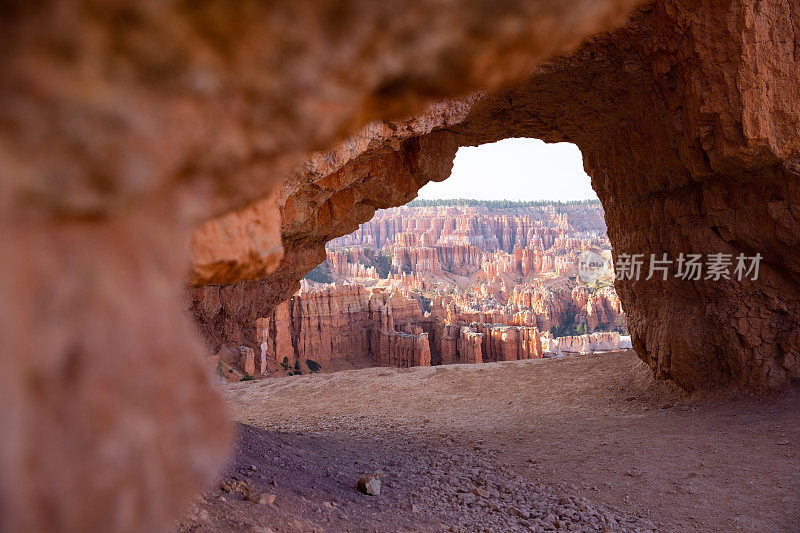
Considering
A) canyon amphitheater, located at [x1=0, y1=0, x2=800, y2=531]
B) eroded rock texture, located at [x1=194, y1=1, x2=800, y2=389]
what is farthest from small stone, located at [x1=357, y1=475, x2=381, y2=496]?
eroded rock texture, located at [x1=194, y1=1, x2=800, y2=389]

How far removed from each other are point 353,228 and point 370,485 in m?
5.61

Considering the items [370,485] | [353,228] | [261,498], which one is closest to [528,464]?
[370,485]

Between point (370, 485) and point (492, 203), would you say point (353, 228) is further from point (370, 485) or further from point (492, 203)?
point (492, 203)

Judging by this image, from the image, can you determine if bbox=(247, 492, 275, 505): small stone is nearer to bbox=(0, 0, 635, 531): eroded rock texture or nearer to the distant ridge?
bbox=(0, 0, 635, 531): eroded rock texture

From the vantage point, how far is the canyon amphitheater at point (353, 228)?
2.48ft

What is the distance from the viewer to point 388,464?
Answer: 17.1 ft

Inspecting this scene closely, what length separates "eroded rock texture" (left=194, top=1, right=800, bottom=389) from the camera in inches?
216

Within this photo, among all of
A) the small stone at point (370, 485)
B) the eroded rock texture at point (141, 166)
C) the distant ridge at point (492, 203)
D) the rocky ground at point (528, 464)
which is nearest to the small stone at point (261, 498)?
the rocky ground at point (528, 464)

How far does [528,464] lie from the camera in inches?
215

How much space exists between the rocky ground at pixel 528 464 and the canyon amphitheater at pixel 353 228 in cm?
4

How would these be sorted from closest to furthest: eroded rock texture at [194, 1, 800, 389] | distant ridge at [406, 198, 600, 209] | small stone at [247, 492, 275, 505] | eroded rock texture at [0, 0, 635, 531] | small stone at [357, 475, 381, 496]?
1. eroded rock texture at [0, 0, 635, 531]
2. small stone at [247, 492, 275, 505]
3. small stone at [357, 475, 381, 496]
4. eroded rock texture at [194, 1, 800, 389]
5. distant ridge at [406, 198, 600, 209]

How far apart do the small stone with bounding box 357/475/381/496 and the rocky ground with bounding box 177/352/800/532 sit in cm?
9

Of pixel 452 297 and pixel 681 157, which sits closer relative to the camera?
pixel 681 157

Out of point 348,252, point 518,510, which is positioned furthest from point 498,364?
point 348,252
